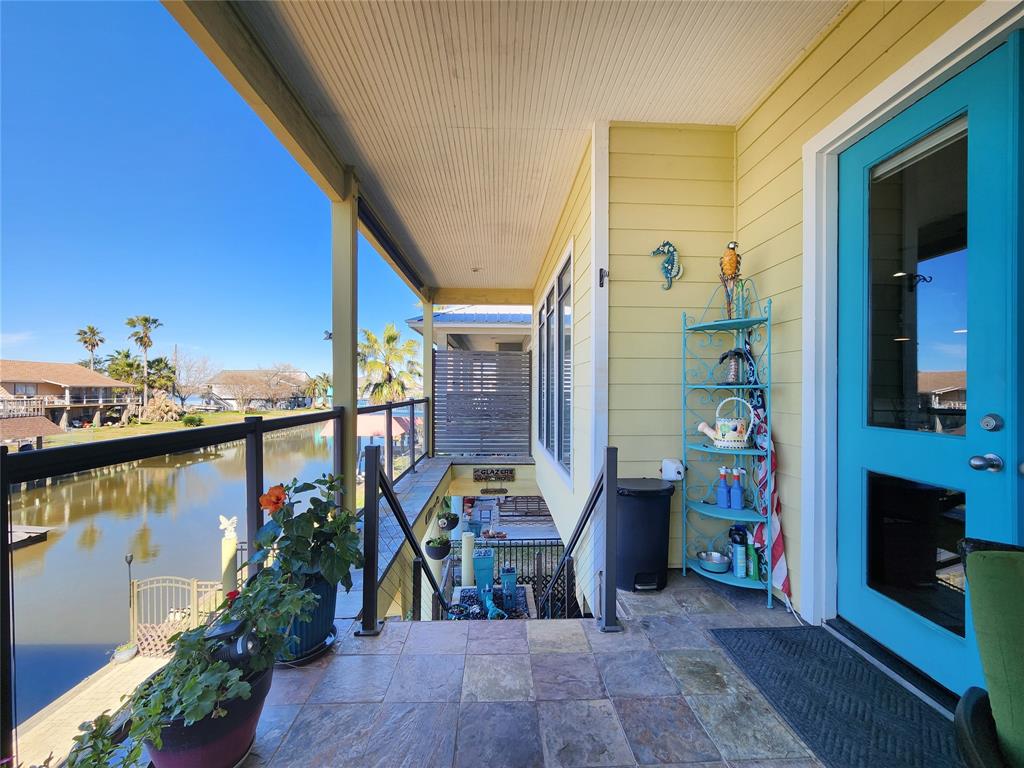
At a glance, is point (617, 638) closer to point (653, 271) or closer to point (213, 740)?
point (213, 740)

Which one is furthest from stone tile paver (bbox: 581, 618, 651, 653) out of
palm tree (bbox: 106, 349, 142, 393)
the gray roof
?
the gray roof

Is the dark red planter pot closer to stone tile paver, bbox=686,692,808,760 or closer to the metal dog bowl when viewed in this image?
stone tile paver, bbox=686,692,808,760

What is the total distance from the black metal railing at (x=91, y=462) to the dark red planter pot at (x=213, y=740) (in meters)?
0.32

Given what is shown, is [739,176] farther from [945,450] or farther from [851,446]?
[945,450]

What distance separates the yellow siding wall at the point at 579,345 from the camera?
115 inches

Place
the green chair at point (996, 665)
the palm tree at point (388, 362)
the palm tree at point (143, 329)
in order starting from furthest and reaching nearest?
1. the palm tree at point (388, 362)
2. the palm tree at point (143, 329)
3. the green chair at point (996, 665)

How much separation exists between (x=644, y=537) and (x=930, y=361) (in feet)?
5.01

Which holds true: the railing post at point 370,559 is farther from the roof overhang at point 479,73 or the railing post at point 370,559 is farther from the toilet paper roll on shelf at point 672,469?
the roof overhang at point 479,73

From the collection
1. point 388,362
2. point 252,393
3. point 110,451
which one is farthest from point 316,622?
point 388,362

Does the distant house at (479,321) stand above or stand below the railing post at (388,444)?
above

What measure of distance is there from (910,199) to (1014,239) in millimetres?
463

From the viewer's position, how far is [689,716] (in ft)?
4.85

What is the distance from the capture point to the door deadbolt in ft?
4.40

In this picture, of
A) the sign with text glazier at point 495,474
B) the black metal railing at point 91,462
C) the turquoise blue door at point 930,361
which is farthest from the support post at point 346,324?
the sign with text glazier at point 495,474
